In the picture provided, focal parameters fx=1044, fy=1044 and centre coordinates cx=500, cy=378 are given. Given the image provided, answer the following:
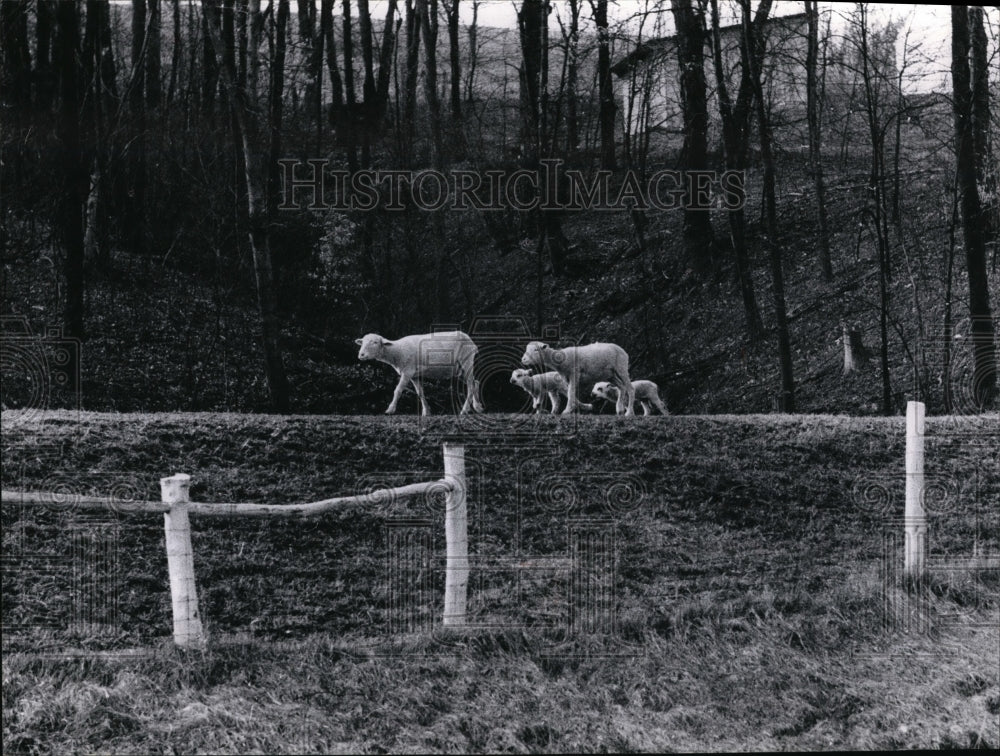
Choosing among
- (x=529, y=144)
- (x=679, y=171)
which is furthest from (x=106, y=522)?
(x=679, y=171)

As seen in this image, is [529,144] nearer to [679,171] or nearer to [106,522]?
[679,171]

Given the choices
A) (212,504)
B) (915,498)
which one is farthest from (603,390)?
(212,504)

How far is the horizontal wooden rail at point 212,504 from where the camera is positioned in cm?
550

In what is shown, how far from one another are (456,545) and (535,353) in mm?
2973

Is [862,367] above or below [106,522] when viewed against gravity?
above

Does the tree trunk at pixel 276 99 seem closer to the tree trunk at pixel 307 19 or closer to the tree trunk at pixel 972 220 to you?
the tree trunk at pixel 307 19

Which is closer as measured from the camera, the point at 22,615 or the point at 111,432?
the point at 22,615

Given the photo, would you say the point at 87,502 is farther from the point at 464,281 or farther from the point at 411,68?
the point at 411,68

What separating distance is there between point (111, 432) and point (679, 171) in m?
5.45

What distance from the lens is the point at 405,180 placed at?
9305mm

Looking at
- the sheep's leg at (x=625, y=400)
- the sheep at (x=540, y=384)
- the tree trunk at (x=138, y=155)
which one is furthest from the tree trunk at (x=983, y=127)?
the tree trunk at (x=138, y=155)

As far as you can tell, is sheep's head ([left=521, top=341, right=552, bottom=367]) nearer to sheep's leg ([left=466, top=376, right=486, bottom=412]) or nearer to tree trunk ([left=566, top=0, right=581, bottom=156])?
sheep's leg ([left=466, top=376, right=486, bottom=412])

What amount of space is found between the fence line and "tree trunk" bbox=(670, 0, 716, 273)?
4140 mm

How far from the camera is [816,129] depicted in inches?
368
